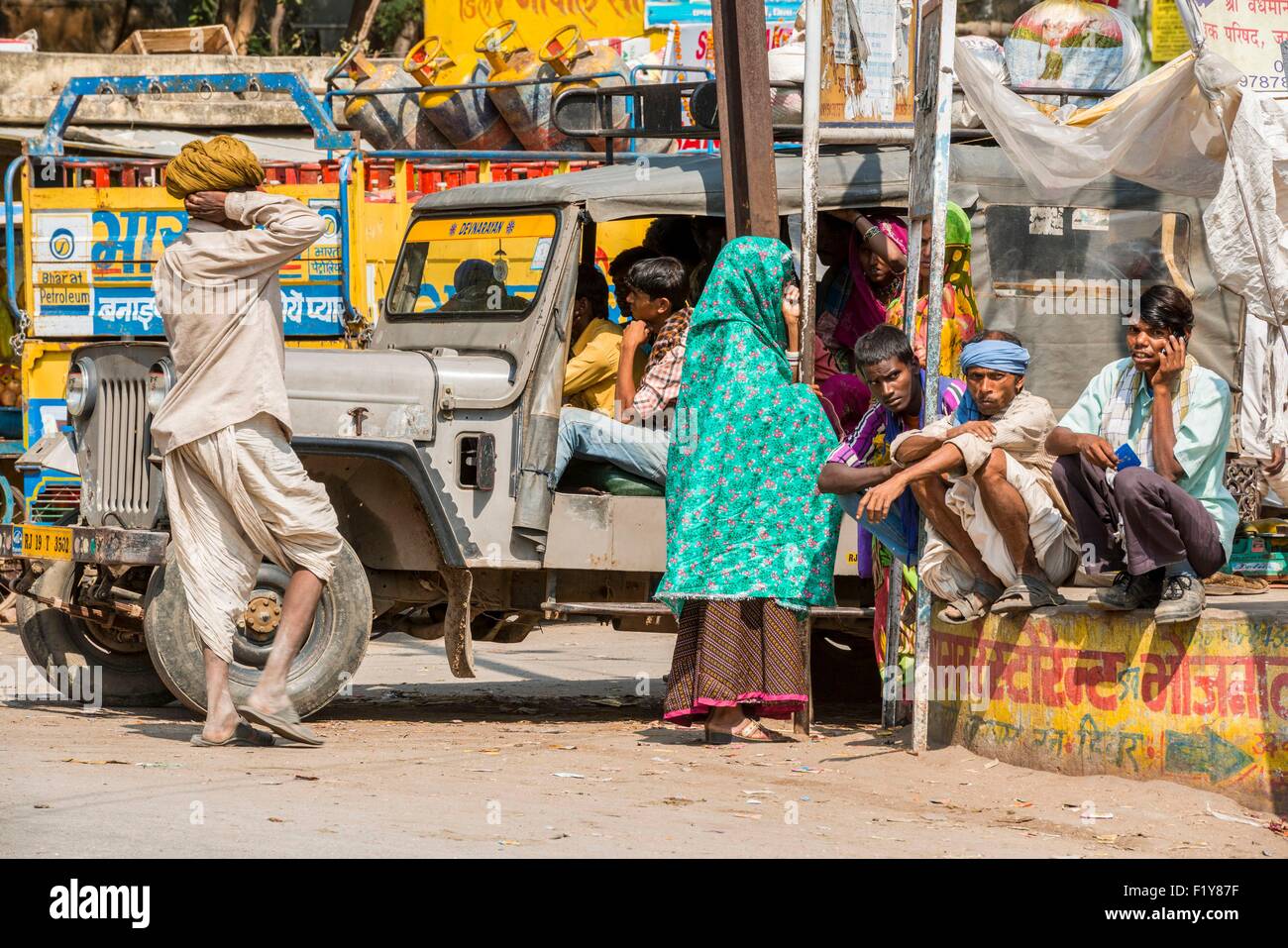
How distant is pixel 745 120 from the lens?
6.34 metres

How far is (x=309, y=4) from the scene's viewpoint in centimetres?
1822

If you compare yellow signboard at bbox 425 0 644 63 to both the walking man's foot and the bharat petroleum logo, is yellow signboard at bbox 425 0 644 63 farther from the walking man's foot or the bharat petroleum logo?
the walking man's foot

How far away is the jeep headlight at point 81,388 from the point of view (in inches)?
260

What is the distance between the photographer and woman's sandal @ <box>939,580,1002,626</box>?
18.6 feet

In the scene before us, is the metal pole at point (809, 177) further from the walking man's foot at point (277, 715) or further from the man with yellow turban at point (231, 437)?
the walking man's foot at point (277, 715)

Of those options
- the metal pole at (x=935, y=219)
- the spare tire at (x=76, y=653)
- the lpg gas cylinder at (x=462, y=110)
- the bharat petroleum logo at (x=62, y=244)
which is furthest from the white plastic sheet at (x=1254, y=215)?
the lpg gas cylinder at (x=462, y=110)

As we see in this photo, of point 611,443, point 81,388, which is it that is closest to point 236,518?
point 81,388

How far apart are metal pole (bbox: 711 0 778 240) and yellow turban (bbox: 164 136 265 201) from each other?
1780 millimetres

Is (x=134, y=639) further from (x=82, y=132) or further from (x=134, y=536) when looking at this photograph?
(x=82, y=132)

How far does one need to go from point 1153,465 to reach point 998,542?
550 millimetres

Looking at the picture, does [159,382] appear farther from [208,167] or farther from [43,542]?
[208,167]

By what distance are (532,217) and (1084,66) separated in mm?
2512

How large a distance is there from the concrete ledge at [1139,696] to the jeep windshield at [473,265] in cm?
228

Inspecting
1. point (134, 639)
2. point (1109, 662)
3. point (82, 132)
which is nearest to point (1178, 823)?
point (1109, 662)
